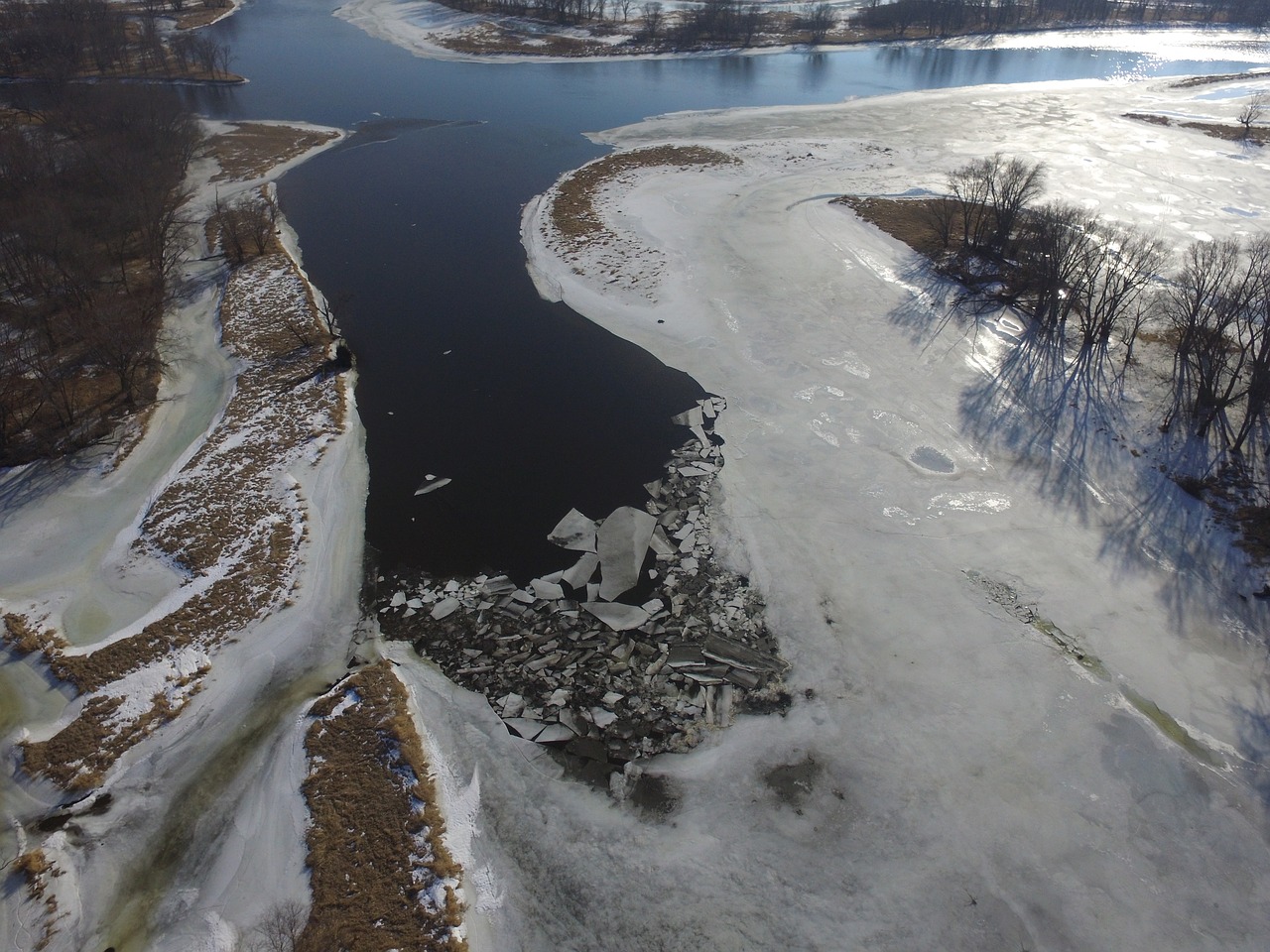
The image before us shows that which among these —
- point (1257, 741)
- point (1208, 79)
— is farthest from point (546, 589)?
point (1208, 79)

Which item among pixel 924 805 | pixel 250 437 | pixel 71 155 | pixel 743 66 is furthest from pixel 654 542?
pixel 743 66

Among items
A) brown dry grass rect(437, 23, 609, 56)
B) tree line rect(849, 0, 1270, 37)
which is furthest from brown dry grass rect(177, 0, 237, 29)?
tree line rect(849, 0, 1270, 37)

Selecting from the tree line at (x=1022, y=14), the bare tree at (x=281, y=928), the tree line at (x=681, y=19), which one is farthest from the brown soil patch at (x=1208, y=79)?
the bare tree at (x=281, y=928)

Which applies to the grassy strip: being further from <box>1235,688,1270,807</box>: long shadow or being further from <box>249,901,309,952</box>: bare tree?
<box>1235,688,1270,807</box>: long shadow

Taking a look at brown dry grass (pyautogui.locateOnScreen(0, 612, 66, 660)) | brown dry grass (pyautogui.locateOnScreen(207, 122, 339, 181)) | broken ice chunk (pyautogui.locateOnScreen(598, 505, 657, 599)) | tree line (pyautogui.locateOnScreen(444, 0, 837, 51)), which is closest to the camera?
brown dry grass (pyautogui.locateOnScreen(0, 612, 66, 660))

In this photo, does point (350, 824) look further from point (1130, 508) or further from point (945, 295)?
point (945, 295)

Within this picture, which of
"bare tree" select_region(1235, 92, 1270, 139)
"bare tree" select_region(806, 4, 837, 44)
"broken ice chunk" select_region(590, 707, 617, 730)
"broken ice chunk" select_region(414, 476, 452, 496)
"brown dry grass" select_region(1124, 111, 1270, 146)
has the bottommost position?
"broken ice chunk" select_region(590, 707, 617, 730)
